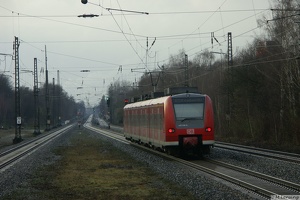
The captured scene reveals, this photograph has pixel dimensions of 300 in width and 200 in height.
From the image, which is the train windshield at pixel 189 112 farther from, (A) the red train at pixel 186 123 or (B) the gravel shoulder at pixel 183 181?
(B) the gravel shoulder at pixel 183 181

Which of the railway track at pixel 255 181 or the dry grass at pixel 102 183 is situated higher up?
the railway track at pixel 255 181

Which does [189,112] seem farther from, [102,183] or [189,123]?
[102,183]

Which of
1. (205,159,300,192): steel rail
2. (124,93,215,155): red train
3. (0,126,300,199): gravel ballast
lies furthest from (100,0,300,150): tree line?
(205,159,300,192): steel rail

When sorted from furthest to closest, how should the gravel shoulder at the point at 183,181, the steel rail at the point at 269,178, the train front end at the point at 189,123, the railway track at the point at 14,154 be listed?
the railway track at the point at 14,154 < the train front end at the point at 189,123 < the steel rail at the point at 269,178 < the gravel shoulder at the point at 183,181

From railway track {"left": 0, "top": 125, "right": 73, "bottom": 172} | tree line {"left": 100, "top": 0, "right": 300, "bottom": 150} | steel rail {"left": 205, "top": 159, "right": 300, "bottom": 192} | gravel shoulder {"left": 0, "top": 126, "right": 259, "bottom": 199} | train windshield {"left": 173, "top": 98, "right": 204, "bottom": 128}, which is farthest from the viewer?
tree line {"left": 100, "top": 0, "right": 300, "bottom": 150}

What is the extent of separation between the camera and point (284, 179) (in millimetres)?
14844

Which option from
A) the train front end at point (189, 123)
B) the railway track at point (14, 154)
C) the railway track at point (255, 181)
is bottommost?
the railway track at point (14, 154)

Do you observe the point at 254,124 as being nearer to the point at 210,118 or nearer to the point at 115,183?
the point at 210,118

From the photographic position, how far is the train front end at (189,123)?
2283cm

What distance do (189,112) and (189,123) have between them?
581mm

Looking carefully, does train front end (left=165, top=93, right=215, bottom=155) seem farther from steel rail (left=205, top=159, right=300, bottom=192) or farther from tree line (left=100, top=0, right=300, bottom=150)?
tree line (left=100, top=0, right=300, bottom=150)

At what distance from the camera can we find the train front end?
22828mm

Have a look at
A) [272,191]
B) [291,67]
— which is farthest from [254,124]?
[272,191]

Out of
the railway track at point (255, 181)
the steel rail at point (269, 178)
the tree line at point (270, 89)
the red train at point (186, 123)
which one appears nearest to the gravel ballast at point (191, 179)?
the railway track at point (255, 181)
